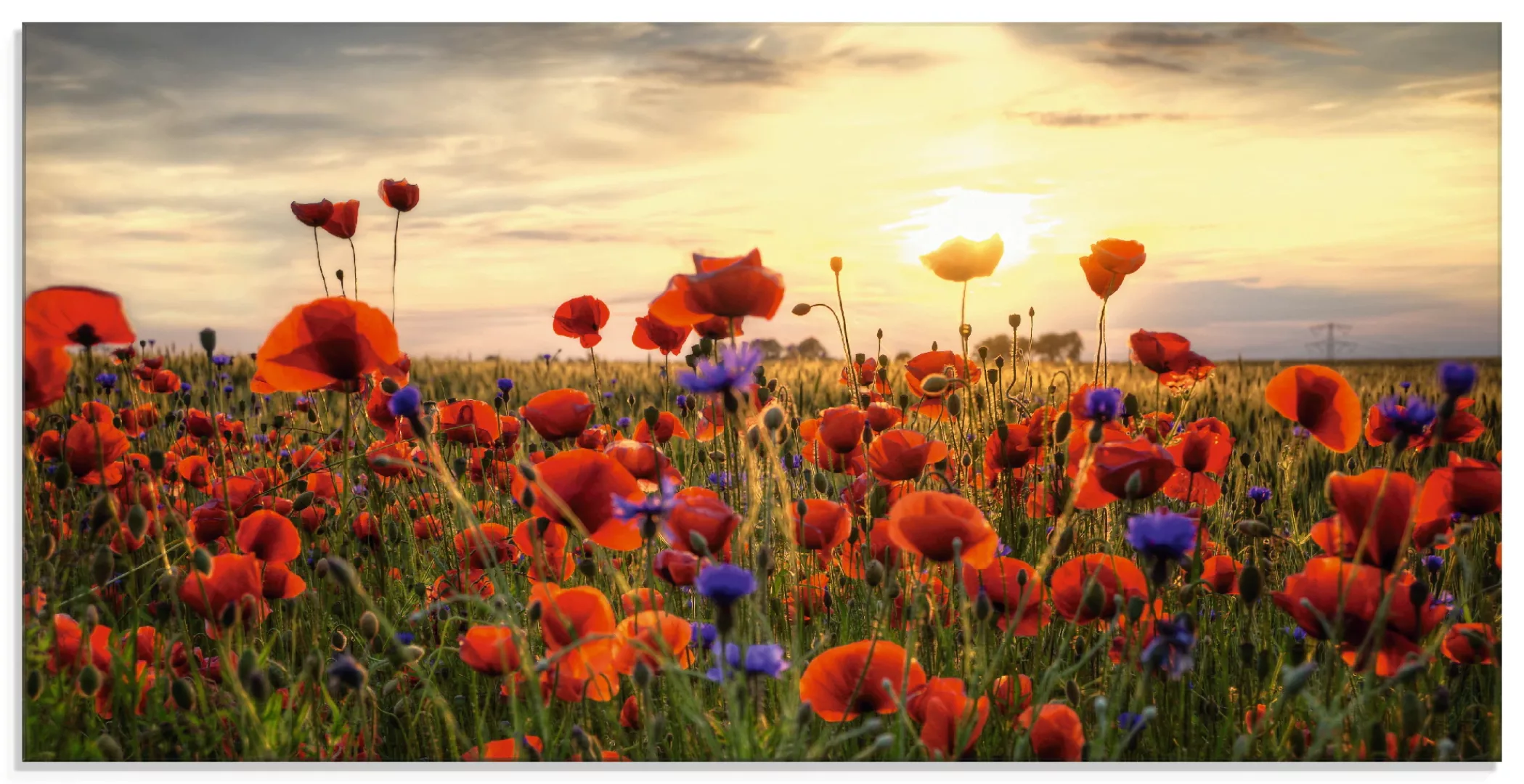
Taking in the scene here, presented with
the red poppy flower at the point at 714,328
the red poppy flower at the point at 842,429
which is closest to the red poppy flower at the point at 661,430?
the red poppy flower at the point at 714,328

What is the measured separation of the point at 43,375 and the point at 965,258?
1473 millimetres

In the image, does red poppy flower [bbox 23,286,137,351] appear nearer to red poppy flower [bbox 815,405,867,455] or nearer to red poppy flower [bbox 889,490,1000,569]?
→ red poppy flower [bbox 815,405,867,455]

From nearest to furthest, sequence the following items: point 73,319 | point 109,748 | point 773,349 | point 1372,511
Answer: point 1372,511, point 109,748, point 73,319, point 773,349

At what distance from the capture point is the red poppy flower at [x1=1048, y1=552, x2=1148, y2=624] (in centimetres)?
141

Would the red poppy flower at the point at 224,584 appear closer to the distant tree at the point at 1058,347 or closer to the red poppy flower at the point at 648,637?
the red poppy flower at the point at 648,637

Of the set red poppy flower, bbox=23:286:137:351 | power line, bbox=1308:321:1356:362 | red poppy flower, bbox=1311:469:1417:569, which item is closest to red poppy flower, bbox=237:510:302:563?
red poppy flower, bbox=23:286:137:351

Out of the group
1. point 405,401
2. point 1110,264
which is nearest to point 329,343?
point 405,401

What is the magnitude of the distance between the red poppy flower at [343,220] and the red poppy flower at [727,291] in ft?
2.60

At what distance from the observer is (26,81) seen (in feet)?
6.34

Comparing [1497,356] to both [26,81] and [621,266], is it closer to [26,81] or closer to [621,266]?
[621,266]

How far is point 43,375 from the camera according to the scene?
176cm

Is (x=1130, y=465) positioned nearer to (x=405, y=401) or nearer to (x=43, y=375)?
(x=405, y=401)

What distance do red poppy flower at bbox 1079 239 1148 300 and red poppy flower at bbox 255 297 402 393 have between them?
1.07 meters
